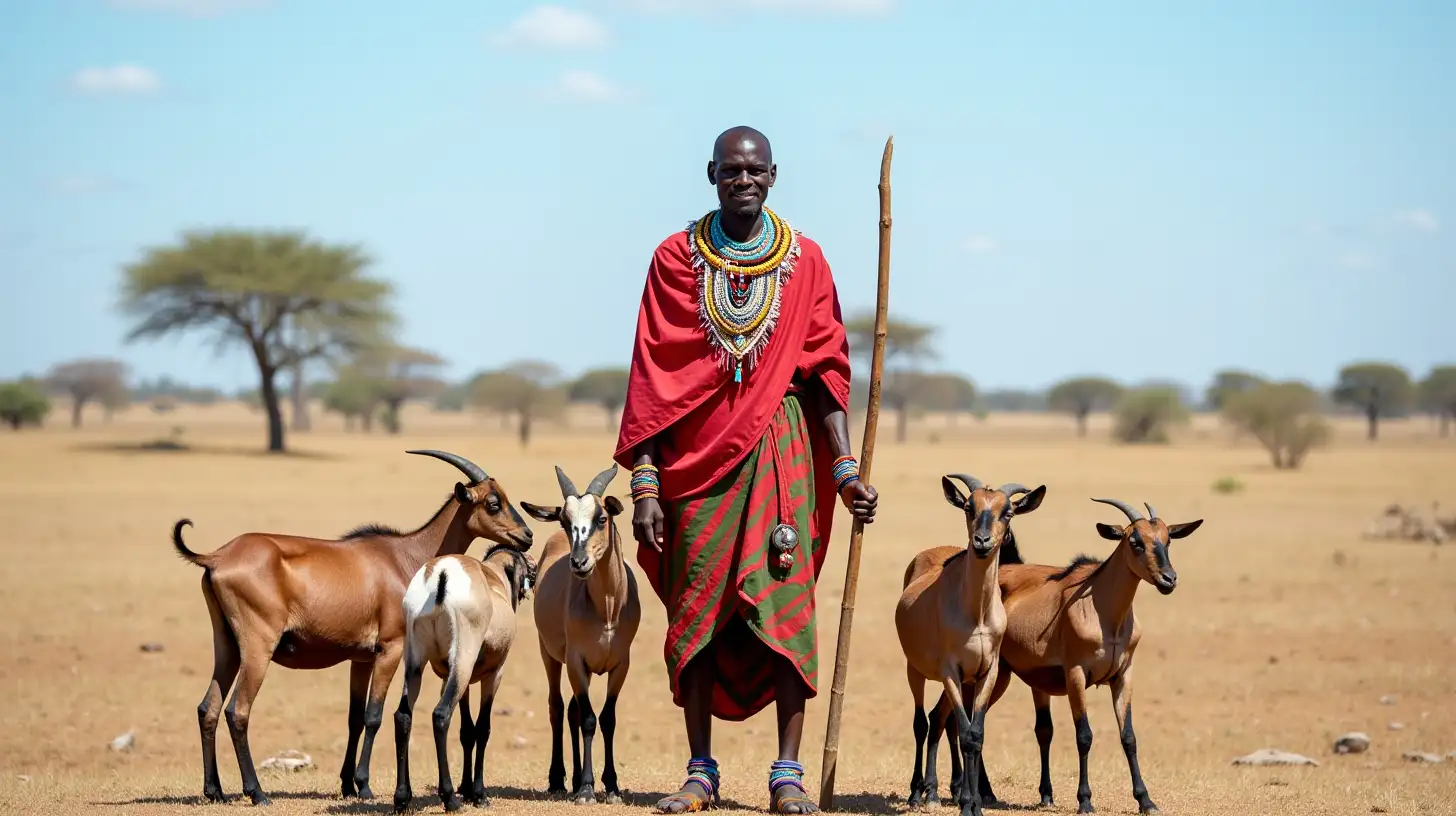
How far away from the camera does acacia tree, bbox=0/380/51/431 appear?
61031mm

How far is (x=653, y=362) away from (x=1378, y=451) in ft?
193

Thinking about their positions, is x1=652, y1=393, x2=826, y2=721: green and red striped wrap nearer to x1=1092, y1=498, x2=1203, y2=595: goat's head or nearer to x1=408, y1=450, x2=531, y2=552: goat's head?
x1=408, y1=450, x2=531, y2=552: goat's head

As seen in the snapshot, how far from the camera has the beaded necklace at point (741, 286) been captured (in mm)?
7762

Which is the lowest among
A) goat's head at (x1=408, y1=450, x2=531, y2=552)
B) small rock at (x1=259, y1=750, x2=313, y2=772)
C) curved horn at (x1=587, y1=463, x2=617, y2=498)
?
small rock at (x1=259, y1=750, x2=313, y2=772)

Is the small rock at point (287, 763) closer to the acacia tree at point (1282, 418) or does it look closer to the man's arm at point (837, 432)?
the man's arm at point (837, 432)

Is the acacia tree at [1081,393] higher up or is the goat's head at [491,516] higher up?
the acacia tree at [1081,393]

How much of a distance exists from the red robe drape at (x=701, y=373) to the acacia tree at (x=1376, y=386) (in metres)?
96.6

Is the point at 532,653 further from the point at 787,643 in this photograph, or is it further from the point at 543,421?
the point at 543,421

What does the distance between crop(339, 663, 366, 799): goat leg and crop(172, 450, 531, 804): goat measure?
0.03 feet

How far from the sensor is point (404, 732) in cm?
766

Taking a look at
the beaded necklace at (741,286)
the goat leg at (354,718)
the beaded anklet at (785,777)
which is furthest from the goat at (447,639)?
the beaded necklace at (741,286)

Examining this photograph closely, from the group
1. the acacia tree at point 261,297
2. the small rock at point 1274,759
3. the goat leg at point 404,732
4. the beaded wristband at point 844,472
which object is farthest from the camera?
the acacia tree at point 261,297

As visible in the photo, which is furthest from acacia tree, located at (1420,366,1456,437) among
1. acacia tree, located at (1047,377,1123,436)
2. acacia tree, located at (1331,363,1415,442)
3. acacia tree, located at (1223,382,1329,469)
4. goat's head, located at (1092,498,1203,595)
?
goat's head, located at (1092,498,1203,595)

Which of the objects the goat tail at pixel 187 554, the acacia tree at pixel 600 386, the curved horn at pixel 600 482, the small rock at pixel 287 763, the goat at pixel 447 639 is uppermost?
the acacia tree at pixel 600 386
